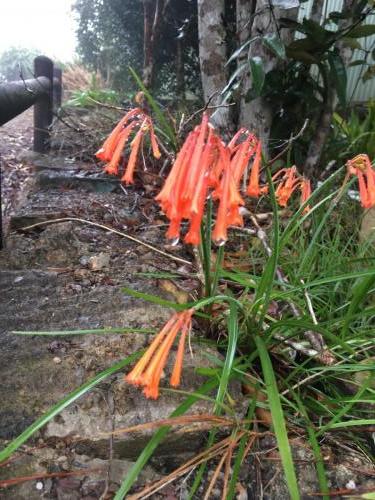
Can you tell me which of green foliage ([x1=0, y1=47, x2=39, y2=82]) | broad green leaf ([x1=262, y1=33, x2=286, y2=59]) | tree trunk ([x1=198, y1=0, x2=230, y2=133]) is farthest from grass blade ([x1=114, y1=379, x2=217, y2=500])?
green foliage ([x1=0, y1=47, x2=39, y2=82])

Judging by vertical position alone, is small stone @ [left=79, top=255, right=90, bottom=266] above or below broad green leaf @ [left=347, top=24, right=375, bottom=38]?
below

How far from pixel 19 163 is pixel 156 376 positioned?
391 centimetres

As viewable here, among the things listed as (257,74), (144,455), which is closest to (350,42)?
(257,74)

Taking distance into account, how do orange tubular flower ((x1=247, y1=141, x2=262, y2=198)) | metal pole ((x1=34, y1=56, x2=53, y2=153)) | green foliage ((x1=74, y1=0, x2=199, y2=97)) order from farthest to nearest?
green foliage ((x1=74, y1=0, x2=199, y2=97)), metal pole ((x1=34, y1=56, x2=53, y2=153)), orange tubular flower ((x1=247, y1=141, x2=262, y2=198))

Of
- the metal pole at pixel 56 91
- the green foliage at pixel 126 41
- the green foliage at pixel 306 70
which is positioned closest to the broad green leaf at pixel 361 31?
the green foliage at pixel 306 70

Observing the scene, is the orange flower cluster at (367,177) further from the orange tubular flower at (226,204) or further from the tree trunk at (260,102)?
the tree trunk at (260,102)

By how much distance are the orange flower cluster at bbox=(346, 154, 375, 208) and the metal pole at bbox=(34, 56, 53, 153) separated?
10.9 feet

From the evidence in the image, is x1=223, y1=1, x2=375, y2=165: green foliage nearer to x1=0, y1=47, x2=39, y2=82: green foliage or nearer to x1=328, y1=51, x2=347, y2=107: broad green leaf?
x1=328, y1=51, x2=347, y2=107: broad green leaf

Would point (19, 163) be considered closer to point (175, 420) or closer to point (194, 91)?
point (194, 91)

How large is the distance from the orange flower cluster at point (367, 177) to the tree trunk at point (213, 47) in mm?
1571

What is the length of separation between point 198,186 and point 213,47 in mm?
2488

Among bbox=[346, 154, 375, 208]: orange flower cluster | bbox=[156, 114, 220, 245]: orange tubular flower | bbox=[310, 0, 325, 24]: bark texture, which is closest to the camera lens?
bbox=[156, 114, 220, 245]: orange tubular flower

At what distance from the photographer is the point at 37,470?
1266 mm

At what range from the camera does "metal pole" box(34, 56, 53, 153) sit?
164 inches
